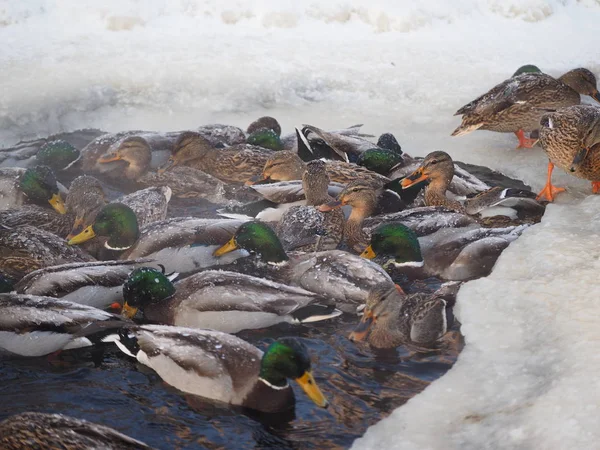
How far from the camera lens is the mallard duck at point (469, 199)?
6617 millimetres

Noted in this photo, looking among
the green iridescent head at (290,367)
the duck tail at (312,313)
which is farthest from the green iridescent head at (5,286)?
the green iridescent head at (290,367)

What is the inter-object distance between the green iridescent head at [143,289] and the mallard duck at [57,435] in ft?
4.95

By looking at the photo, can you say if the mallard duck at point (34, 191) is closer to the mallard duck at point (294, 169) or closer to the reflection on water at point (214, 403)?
the mallard duck at point (294, 169)

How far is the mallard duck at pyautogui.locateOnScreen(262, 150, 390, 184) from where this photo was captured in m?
7.51

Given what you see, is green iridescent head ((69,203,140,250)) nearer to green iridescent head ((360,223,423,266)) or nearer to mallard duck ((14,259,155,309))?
mallard duck ((14,259,155,309))

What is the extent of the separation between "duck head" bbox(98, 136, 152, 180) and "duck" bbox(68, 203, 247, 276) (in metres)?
1.64

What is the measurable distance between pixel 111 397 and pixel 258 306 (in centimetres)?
106

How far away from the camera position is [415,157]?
26.8 feet

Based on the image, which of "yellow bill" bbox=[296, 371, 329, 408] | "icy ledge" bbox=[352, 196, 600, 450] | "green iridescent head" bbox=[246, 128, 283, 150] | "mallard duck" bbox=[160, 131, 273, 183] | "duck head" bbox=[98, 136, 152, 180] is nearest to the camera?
"icy ledge" bbox=[352, 196, 600, 450]

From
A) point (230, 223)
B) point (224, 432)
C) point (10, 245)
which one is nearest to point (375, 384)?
point (224, 432)

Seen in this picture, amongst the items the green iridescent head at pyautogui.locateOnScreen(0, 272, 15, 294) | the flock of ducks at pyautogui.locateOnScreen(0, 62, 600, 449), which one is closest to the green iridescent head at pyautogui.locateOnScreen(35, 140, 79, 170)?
the flock of ducks at pyautogui.locateOnScreen(0, 62, 600, 449)

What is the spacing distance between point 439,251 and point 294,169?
202 cm

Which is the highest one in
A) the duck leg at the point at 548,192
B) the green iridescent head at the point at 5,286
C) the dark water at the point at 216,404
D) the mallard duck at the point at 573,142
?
the mallard duck at the point at 573,142

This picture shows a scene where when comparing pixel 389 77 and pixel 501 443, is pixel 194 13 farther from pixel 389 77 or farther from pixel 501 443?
pixel 501 443
